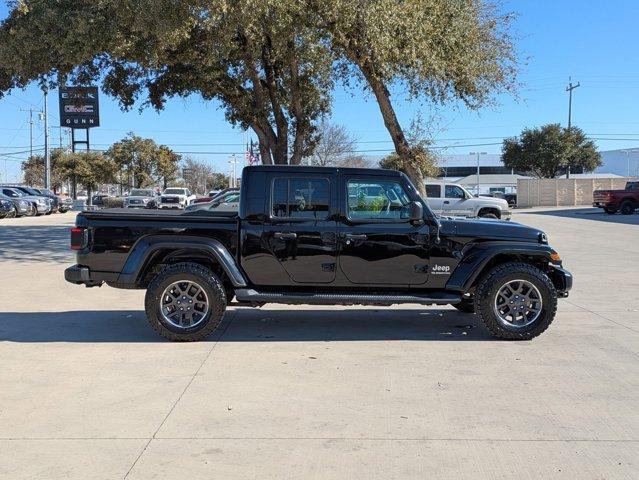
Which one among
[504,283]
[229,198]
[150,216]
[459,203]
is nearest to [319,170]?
[150,216]

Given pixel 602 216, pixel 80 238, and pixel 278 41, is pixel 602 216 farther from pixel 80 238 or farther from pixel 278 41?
pixel 80 238

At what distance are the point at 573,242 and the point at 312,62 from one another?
9.69 meters

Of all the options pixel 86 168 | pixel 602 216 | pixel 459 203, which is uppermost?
pixel 86 168

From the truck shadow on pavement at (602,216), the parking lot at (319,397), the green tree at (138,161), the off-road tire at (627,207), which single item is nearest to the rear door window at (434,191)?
the truck shadow on pavement at (602,216)

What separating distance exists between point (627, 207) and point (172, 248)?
1381 inches

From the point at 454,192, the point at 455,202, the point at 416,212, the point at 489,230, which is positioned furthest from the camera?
the point at 454,192

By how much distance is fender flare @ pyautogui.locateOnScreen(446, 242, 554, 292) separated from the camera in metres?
6.80

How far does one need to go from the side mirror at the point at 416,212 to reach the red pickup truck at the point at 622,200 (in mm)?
33284

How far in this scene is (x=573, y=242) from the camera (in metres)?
19.1

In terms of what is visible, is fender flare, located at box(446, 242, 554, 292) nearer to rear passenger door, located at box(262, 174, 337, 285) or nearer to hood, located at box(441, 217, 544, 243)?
hood, located at box(441, 217, 544, 243)

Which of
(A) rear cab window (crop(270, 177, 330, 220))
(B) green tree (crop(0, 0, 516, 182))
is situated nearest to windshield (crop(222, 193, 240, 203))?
(B) green tree (crop(0, 0, 516, 182))

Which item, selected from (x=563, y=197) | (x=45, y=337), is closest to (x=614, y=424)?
(x=45, y=337)

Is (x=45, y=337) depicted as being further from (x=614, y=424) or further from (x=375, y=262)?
(x=614, y=424)

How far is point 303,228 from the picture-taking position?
6.77m
